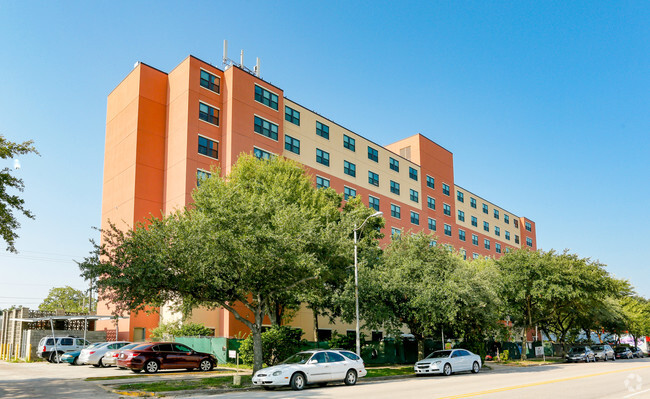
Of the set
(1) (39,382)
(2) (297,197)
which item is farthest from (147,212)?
(1) (39,382)

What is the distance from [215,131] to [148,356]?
21823 millimetres

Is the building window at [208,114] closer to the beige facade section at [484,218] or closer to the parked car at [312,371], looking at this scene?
the parked car at [312,371]

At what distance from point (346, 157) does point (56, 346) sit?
104 ft

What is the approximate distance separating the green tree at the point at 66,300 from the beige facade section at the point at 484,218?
62.1 metres

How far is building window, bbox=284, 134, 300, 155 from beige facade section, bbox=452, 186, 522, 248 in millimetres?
33174

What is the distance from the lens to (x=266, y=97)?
45.4 meters

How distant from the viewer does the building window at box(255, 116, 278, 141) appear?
43938 mm

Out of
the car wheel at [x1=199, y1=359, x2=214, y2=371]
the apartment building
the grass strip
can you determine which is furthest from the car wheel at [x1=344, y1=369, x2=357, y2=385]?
the apartment building

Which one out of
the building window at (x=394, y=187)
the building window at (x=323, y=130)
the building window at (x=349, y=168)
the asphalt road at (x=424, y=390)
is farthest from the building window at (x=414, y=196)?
the asphalt road at (x=424, y=390)

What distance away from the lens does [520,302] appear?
46375 millimetres

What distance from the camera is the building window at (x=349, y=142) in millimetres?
54088

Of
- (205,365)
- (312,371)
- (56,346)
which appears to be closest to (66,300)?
(56,346)

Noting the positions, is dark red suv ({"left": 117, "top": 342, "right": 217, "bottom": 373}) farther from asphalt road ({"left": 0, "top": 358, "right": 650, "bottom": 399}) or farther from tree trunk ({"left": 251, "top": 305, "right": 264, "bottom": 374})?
tree trunk ({"left": 251, "top": 305, "right": 264, "bottom": 374})

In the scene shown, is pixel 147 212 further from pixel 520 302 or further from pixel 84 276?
pixel 520 302
